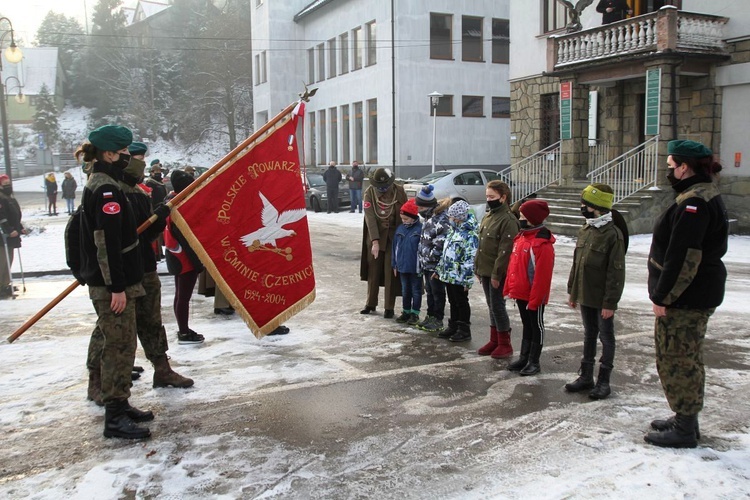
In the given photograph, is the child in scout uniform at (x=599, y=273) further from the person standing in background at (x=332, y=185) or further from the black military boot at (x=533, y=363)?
the person standing in background at (x=332, y=185)

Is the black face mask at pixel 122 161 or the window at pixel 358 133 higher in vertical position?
the window at pixel 358 133

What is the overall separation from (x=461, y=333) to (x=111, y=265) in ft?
12.8

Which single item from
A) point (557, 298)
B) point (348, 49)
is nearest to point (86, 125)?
point (348, 49)

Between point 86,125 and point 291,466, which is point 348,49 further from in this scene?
point 86,125

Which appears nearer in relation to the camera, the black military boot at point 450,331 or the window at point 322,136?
the black military boot at point 450,331

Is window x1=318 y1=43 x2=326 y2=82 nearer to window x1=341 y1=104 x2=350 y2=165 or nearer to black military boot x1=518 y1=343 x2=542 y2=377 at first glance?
window x1=341 y1=104 x2=350 y2=165

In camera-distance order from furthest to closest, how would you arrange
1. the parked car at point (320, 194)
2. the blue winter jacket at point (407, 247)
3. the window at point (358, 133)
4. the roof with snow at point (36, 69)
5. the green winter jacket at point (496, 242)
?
the roof with snow at point (36, 69)
the window at point (358, 133)
the parked car at point (320, 194)
the blue winter jacket at point (407, 247)
the green winter jacket at point (496, 242)

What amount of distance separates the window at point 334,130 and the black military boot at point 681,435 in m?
35.0

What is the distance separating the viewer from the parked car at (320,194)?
25938 millimetres

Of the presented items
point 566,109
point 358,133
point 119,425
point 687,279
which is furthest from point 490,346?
point 358,133

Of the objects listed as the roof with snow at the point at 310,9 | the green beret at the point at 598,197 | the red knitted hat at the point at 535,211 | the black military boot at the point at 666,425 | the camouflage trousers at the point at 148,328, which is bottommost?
the black military boot at the point at 666,425

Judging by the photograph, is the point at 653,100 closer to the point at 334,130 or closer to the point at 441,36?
the point at 441,36

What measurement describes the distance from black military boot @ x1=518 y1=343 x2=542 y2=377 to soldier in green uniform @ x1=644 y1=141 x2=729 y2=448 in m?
1.55

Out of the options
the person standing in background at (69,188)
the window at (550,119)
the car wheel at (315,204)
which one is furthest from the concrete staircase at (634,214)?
the person standing in background at (69,188)
